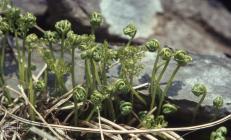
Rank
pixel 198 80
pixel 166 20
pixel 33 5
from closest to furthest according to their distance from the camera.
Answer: pixel 198 80, pixel 33 5, pixel 166 20

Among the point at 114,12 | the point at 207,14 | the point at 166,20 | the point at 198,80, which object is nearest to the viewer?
the point at 198,80

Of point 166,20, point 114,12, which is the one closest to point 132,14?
point 114,12

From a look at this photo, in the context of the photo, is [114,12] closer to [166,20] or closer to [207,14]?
[166,20]

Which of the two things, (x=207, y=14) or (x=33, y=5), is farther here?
(x=207, y=14)

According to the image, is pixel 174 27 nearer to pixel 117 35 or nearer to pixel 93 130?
pixel 117 35

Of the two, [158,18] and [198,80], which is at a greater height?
[158,18]

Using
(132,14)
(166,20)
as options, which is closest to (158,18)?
(166,20)

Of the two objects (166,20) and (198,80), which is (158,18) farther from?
(198,80)

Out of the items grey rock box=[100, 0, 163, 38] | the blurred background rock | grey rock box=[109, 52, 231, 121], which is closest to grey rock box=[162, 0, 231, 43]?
the blurred background rock

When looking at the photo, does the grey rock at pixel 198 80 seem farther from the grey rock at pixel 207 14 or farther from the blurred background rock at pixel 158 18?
the grey rock at pixel 207 14
